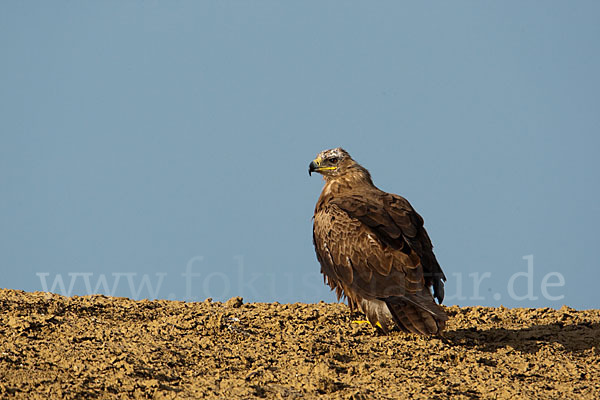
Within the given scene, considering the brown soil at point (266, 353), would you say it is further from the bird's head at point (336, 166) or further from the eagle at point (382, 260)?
the bird's head at point (336, 166)

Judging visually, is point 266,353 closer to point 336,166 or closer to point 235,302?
point 235,302

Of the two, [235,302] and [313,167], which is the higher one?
[313,167]

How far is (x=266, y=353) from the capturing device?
10.3 m

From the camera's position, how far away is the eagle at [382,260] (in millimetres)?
11297

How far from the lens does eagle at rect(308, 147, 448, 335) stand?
37.1ft

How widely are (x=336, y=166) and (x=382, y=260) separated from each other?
9.18 ft

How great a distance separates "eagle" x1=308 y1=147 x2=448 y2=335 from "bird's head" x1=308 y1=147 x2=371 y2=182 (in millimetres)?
838

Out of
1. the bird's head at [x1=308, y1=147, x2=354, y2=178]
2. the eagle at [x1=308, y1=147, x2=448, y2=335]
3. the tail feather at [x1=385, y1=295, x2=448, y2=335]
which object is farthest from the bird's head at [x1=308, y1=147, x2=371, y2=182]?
the tail feather at [x1=385, y1=295, x2=448, y2=335]

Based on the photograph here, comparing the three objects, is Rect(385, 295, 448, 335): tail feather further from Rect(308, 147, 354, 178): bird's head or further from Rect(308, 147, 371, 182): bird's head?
Rect(308, 147, 354, 178): bird's head

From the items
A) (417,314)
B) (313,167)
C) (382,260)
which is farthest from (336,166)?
(417,314)

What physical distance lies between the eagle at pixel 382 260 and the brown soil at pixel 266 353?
41cm

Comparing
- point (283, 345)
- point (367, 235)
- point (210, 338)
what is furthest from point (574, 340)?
point (210, 338)

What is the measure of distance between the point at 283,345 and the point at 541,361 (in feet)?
12.0

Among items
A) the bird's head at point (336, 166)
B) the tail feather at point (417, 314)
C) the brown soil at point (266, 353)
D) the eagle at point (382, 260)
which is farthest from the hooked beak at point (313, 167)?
the tail feather at point (417, 314)
